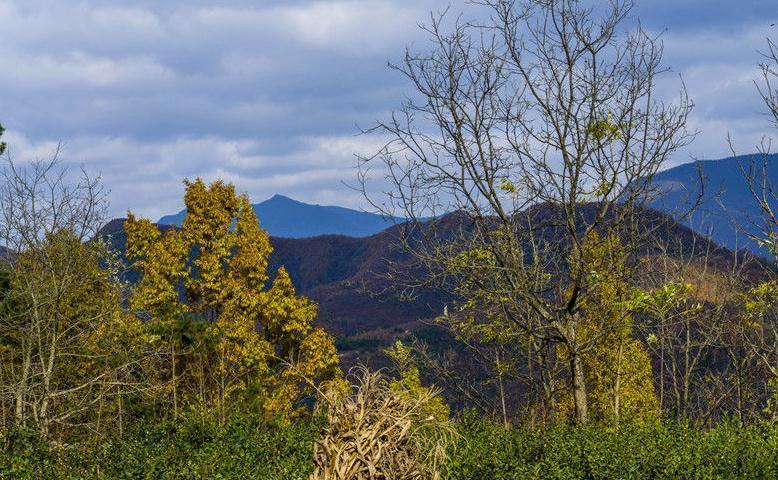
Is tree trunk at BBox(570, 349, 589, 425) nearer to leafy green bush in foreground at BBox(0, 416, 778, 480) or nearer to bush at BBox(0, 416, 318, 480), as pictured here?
leafy green bush in foreground at BBox(0, 416, 778, 480)

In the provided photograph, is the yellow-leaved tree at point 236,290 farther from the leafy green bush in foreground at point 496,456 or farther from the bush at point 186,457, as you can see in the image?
the leafy green bush in foreground at point 496,456

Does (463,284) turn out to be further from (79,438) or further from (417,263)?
(79,438)

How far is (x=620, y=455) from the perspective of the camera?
888cm

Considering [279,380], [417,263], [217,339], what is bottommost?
[279,380]

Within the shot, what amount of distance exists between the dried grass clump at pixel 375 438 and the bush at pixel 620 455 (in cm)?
303

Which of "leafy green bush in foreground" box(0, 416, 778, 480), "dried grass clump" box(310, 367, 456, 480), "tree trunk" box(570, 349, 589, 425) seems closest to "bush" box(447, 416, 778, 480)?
"leafy green bush in foreground" box(0, 416, 778, 480)

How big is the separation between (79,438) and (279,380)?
43.0 feet

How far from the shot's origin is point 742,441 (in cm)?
959

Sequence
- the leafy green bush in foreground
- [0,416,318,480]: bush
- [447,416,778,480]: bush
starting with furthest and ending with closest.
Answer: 1. [0,416,318,480]: bush
2. the leafy green bush in foreground
3. [447,416,778,480]: bush

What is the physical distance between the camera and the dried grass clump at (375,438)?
458 cm

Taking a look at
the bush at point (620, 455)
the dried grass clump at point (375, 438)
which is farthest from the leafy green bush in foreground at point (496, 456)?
the dried grass clump at point (375, 438)

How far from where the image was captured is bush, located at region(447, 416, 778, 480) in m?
8.20

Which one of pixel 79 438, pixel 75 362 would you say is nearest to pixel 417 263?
pixel 79 438

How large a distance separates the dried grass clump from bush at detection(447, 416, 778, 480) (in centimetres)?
303
